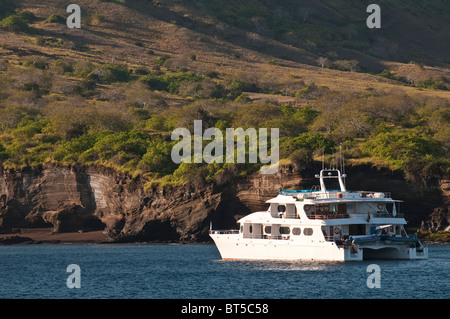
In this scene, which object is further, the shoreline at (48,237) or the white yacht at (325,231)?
the shoreline at (48,237)

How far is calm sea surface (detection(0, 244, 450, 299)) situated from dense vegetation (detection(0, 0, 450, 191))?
23.0 metres

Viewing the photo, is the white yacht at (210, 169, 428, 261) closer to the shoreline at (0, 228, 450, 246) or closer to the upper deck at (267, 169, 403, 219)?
the upper deck at (267, 169, 403, 219)

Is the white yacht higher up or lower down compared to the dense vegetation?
lower down

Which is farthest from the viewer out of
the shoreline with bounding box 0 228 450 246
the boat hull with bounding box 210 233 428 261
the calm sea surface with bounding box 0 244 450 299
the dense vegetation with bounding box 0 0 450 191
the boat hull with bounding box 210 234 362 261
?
the shoreline with bounding box 0 228 450 246

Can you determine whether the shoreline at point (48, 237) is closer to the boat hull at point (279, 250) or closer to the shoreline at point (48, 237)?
the shoreline at point (48, 237)

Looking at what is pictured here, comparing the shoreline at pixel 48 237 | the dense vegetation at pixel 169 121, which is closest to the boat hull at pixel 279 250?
the dense vegetation at pixel 169 121

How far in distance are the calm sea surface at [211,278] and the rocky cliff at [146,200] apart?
56.9 ft

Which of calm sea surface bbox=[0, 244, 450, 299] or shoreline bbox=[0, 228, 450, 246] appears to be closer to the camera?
calm sea surface bbox=[0, 244, 450, 299]

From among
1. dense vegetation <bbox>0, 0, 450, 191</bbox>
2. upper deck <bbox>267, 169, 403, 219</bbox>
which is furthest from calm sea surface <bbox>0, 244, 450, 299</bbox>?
dense vegetation <bbox>0, 0, 450, 191</bbox>

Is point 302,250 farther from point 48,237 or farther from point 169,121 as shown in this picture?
point 169,121

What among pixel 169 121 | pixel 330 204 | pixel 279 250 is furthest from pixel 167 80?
pixel 279 250

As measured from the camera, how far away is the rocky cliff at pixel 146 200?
97500 millimetres

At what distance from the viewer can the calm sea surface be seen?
178ft
